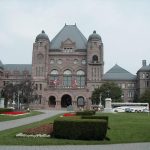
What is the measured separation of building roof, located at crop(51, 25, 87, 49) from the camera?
128375mm

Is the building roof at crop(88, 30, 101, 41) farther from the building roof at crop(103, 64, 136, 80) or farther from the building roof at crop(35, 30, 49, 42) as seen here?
the building roof at crop(103, 64, 136, 80)

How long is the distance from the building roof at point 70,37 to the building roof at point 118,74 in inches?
635

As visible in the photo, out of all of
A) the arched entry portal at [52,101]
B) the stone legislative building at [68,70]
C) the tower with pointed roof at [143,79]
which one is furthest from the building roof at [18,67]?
the tower with pointed roof at [143,79]

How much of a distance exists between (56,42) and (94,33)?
13.8 metres

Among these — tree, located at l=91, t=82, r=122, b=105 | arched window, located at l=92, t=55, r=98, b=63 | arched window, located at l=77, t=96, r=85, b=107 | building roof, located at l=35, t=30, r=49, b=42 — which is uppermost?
building roof, located at l=35, t=30, r=49, b=42

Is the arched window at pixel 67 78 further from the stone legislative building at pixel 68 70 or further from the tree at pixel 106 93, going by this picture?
the tree at pixel 106 93

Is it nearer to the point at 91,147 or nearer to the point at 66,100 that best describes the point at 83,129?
the point at 91,147

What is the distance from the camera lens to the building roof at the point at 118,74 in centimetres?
13781

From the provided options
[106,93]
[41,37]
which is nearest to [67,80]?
[41,37]

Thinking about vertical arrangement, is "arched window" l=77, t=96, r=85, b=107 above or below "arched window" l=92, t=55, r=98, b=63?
below

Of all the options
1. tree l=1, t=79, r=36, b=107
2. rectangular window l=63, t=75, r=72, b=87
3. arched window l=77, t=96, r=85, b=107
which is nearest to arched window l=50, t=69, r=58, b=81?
rectangular window l=63, t=75, r=72, b=87

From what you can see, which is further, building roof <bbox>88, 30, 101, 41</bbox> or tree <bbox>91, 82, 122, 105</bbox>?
building roof <bbox>88, 30, 101, 41</bbox>

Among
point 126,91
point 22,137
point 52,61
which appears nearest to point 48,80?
point 52,61

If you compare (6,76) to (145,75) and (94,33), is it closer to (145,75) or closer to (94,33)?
(94,33)
